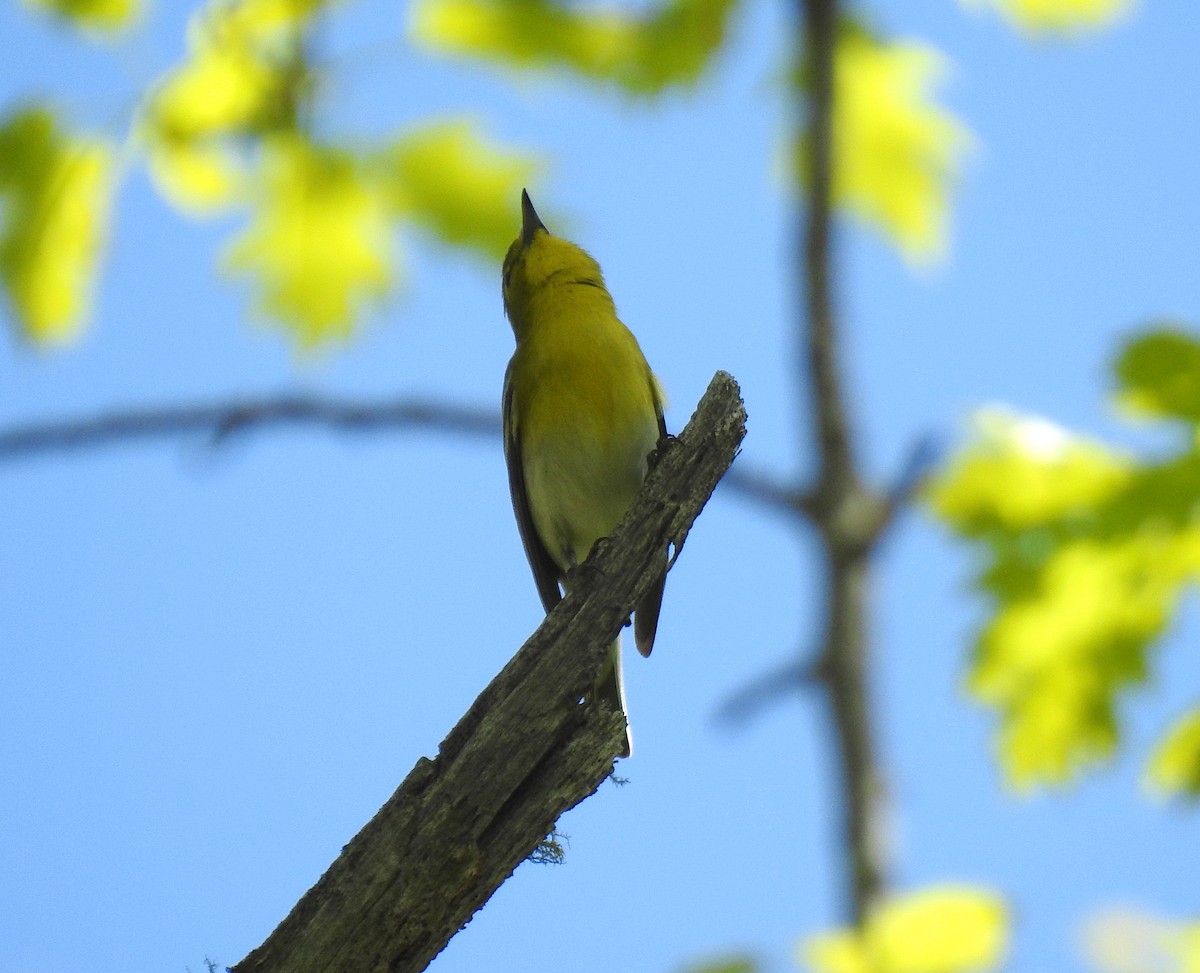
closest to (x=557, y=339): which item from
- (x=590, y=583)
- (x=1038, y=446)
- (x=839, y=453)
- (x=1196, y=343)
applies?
(x=839, y=453)

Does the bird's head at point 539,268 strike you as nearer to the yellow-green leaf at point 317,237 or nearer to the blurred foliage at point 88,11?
the yellow-green leaf at point 317,237

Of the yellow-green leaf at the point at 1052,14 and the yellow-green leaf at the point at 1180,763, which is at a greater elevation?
the yellow-green leaf at the point at 1052,14

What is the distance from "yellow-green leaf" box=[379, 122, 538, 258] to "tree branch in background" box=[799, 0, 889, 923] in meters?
1.29

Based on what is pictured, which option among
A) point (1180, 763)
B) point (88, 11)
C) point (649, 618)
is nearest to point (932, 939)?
point (1180, 763)

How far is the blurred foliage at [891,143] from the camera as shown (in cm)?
618

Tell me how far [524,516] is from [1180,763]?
374cm

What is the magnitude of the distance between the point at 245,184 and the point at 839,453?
9.00 feet

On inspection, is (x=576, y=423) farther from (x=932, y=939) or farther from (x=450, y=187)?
(x=932, y=939)

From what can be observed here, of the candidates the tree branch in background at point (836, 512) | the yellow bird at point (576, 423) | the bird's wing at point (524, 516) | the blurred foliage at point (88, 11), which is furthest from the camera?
the bird's wing at point (524, 516)

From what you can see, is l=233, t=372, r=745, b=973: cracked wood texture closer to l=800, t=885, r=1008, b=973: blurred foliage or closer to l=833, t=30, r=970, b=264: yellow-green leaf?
l=800, t=885, r=1008, b=973: blurred foliage

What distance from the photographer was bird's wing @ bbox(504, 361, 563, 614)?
6.93 metres

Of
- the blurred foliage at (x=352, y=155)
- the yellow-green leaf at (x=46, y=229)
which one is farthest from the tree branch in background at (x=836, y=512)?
the yellow-green leaf at (x=46, y=229)

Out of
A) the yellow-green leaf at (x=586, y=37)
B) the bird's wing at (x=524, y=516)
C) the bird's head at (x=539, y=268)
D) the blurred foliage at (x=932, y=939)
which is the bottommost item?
the blurred foliage at (x=932, y=939)

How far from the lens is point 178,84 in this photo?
600cm
